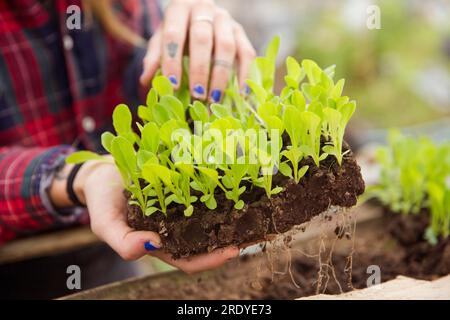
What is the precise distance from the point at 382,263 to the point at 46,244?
73cm

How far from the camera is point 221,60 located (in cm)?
92

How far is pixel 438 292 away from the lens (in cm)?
79

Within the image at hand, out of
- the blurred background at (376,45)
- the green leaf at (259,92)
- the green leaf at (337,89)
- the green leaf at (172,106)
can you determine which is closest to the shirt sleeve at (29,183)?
the green leaf at (172,106)

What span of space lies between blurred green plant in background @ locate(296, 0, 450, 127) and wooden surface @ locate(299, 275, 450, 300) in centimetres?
185

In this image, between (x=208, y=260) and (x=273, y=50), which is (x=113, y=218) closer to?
(x=208, y=260)

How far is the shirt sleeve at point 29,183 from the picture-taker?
38.1 inches

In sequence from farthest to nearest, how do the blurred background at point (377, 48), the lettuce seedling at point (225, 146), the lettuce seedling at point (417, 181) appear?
the blurred background at point (377, 48)
the lettuce seedling at point (417, 181)
the lettuce seedling at point (225, 146)

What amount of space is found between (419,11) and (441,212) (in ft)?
7.22

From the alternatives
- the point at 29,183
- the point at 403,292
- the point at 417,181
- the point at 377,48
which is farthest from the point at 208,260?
the point at 377,48

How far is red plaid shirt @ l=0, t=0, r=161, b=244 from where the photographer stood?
3.86ft

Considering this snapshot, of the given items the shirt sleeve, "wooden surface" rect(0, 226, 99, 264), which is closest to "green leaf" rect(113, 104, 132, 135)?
the shirt sleeve

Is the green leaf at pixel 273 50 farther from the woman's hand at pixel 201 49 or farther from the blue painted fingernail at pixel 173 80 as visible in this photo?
the blue painted fingernail at pixel 173 80

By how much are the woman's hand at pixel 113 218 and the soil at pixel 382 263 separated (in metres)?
0.23
